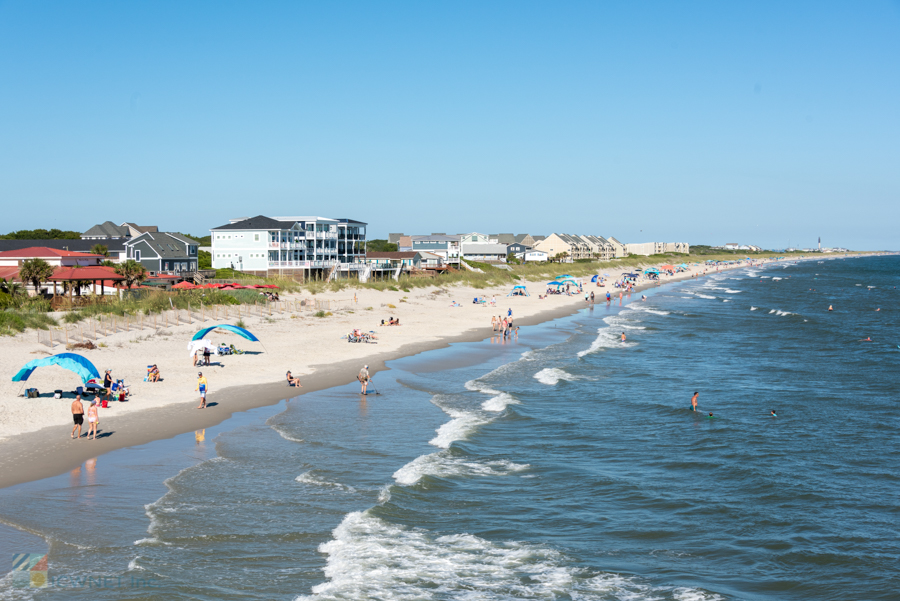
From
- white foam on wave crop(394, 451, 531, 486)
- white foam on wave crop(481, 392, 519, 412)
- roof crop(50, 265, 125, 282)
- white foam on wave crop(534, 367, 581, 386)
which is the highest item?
roof crop(50, 265, 125, 282)

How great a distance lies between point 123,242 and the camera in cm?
8525

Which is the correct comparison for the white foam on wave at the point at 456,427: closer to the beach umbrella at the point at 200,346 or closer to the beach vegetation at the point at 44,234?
the beach umbrella at the point at 200,346

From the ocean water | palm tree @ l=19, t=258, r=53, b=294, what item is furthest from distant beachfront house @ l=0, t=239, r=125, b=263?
the ocean water

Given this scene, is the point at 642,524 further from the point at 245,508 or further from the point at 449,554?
the point at 245,508

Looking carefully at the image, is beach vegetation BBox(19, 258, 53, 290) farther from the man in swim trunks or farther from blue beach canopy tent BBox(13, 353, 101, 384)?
the man in swim trunks

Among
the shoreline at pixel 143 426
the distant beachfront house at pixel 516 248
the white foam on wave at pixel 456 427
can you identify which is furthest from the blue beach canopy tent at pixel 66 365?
the distant beachfront house at pixel 516 248

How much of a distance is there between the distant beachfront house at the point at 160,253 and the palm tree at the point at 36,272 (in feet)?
86.3

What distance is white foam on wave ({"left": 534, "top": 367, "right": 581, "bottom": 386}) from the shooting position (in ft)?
102

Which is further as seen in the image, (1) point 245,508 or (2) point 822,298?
(2) point 822,298

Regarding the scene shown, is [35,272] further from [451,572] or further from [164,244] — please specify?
[451,572]

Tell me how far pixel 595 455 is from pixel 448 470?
4.60 metres

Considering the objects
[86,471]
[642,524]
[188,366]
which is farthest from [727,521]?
[188,366]

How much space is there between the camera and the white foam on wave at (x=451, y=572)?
11945mm

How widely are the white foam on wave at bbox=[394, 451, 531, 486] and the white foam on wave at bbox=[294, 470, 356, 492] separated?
135cm
